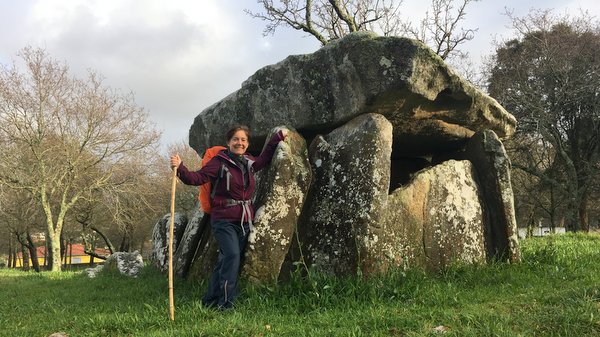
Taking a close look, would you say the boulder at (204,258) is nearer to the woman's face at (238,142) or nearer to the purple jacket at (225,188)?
the purple jacket at (225,188)

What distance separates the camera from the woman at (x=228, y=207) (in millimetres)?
5789

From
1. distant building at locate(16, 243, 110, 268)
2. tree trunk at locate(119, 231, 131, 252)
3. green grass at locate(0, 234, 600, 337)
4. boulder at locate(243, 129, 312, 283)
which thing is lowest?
distant building at locate(16, 243, 110, 268)

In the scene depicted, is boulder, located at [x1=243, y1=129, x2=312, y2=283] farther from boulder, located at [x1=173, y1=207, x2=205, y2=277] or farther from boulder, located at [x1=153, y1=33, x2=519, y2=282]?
boulder, located at [x1=173, y1=207, x2=205, y2=277]

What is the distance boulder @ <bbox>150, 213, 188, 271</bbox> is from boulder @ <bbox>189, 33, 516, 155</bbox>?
76.9 inches

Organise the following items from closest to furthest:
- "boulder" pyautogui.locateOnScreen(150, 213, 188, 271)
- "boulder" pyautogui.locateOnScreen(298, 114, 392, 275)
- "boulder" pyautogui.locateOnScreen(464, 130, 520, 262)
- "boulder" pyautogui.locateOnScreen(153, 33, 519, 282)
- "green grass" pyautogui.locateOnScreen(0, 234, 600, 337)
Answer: "green grass" pyautogui.locateOnScreen(0, 234, 600, 337)
"boulder" pyautogui.locateOnScreen(298, 114, 392, 275)
"boulder" pyautogui.locateOnScreen(153, 33, 519, 282)
"boulder" pyautogui.locateOnScreen(464, 130, 520, 262)
"boulder" pyautogui.locateOnScreen(150, 213, 188, 271)

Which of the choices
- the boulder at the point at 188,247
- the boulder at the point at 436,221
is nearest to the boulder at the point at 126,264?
the boulder at the point at 188,247

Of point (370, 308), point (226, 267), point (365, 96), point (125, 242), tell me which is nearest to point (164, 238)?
point (226, 267)

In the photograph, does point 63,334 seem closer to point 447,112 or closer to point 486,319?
point 486,319

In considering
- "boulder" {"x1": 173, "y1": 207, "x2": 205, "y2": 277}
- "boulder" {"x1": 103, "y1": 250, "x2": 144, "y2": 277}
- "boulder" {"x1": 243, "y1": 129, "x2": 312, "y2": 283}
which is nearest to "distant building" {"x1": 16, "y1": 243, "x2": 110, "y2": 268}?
"boulder" {"x1": 103, "y1": 250, "x2": 144, "y2": 277}

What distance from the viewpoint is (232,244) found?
19.5 ft

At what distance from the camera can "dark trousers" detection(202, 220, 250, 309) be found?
570cm

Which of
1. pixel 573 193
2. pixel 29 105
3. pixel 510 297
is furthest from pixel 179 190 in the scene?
pixel 510 297

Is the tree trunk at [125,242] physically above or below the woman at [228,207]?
below

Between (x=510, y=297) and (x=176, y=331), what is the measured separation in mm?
3818
